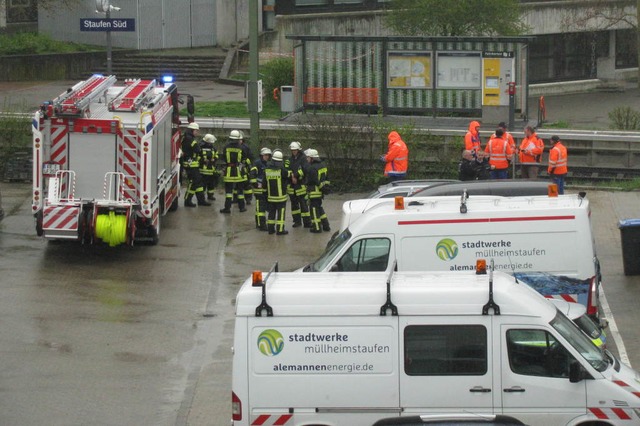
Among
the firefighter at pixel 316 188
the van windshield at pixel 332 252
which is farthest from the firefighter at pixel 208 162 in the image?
the van windshield at pixel 332 252

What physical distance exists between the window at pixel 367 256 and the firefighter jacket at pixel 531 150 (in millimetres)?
9396

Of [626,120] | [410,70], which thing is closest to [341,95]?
[410,70]

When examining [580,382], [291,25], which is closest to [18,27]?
[291,25]

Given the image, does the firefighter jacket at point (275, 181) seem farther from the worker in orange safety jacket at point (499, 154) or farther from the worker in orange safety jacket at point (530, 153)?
the worker in orange safety jacket at point (530, 153)

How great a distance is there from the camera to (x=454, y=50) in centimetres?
2948

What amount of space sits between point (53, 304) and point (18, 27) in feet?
105

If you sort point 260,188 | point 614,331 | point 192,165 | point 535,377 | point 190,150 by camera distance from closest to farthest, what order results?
A: point 535,377 < point 614,331 < point 260,188 < point 192,165 < point 190,150

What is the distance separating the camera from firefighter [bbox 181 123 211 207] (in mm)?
23094

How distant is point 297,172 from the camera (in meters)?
20.8

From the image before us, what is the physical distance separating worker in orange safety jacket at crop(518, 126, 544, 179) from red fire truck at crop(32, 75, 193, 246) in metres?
7.72

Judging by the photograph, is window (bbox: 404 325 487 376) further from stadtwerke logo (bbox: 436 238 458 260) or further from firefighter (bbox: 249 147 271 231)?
firefighter (bbox: 249 147 271 231)

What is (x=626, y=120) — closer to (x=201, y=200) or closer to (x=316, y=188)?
(x=316, y=188)

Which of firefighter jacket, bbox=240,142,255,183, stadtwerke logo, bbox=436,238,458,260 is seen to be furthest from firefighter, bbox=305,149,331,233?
stadtwerke logo, bbox=436,238,458,260

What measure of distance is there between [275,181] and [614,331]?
24.5 ft
